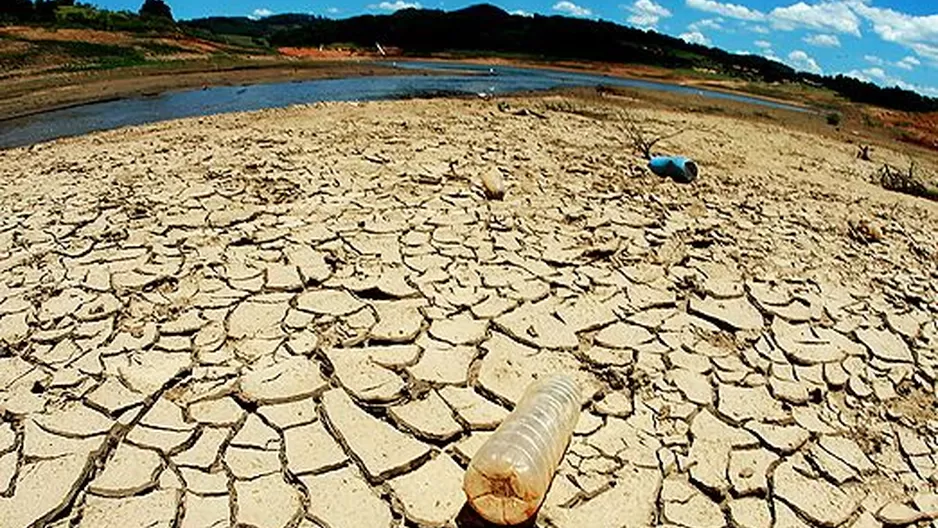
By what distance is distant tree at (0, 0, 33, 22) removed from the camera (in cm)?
2591

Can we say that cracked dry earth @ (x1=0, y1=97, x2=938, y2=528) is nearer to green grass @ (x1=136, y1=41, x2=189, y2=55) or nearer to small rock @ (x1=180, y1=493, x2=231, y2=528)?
small rock @ (x1=180, y1=493, x2=231, y2=528)

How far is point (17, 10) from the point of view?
89.6 ft

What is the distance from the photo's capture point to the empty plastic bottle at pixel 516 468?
79.0 inches

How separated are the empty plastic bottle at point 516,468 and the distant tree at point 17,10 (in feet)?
103

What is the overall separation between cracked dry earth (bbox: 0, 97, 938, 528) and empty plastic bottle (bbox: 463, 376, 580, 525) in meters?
0.17

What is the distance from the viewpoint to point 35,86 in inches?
550

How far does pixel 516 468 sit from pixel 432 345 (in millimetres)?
1147

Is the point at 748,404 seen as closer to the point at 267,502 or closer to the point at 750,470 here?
the point at 750,470

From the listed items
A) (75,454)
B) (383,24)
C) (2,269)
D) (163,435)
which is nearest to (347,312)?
(163,435)

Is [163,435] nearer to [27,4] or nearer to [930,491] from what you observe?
[930,491]

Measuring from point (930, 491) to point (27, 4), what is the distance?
36.7 metres

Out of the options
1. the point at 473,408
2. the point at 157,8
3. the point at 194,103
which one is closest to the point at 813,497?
the point at 473,408

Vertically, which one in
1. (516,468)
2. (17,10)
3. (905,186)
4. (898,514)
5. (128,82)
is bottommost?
(898,514)

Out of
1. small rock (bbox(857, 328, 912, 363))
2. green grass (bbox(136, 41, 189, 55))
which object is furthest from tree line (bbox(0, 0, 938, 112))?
small rock (bbox(857, 328, 912, 363))
